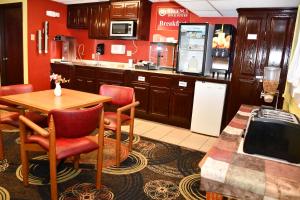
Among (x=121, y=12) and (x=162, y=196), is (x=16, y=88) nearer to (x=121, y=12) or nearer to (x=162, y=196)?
(x=162, y=196)

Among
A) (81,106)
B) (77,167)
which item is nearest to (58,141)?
(81,106)

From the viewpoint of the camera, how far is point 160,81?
448 centimetres

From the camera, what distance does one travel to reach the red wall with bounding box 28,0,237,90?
5176 millimetres

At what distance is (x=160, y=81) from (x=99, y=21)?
7.28ft

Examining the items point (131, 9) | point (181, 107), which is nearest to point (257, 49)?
point (181, 107)

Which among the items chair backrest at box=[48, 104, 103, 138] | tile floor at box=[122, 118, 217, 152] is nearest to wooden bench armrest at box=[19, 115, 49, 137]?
chair backrest at box=[48, 104, 103, 138]

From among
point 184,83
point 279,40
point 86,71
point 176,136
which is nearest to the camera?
point 279,40

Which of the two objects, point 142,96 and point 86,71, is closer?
point 142,96

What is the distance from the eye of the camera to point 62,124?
73.8 inches

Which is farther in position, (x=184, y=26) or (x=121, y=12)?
(x=121, y=12)

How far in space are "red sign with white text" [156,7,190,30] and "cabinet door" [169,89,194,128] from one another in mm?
1516

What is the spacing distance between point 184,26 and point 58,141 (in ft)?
10.5

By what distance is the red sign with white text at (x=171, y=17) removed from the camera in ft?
15.9

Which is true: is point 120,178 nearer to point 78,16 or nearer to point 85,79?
point 85,79
